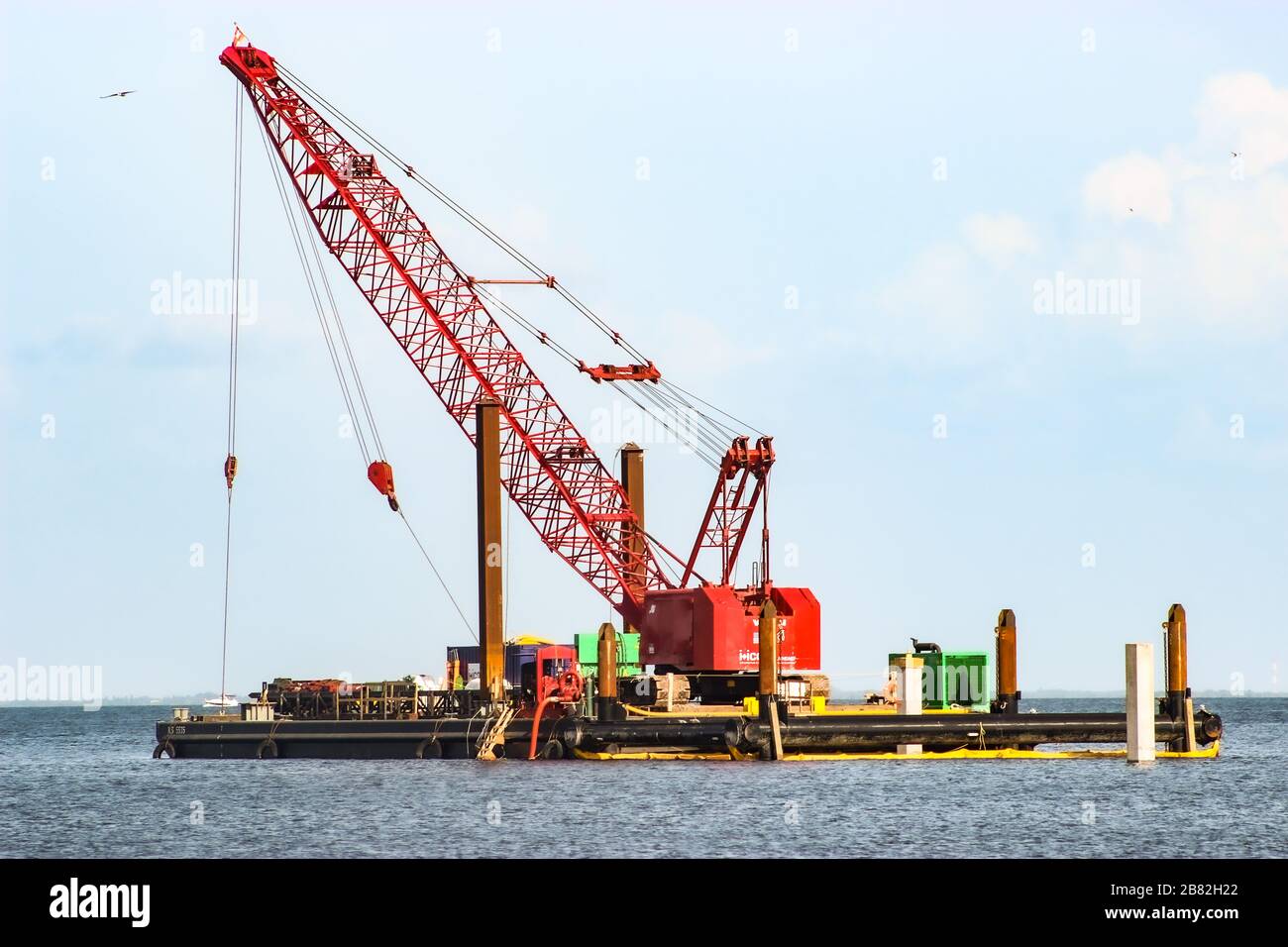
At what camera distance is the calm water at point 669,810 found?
1565 inches

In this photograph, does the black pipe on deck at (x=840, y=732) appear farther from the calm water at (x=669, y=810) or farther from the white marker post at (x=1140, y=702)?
the white marker post at (x=1140, y=702)

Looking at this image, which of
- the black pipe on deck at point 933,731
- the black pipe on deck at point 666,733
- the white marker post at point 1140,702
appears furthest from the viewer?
the black pipe on deck at point 666,733

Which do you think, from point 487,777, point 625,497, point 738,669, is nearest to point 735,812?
point 487,777

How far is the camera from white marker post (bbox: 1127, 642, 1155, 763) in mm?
55000

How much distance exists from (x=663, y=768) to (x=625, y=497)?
20274 millimetres

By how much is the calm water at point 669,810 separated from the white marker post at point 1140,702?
38.2 inches

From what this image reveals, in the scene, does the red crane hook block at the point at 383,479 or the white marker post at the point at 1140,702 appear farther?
the red crane hook block at the point at 383,479

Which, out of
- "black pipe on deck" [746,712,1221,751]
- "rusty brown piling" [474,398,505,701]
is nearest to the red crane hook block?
"rusty brown piling" [474,398,505,701]

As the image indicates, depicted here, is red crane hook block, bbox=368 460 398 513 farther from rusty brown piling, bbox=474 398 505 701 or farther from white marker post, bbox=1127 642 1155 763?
white marker post, bbox=1127 642 1155 763

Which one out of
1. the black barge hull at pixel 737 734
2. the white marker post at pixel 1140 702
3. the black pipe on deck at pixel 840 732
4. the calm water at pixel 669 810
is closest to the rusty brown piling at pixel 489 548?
the black barge hull at pixel 737 734

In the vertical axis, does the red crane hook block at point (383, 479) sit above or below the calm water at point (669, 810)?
above
